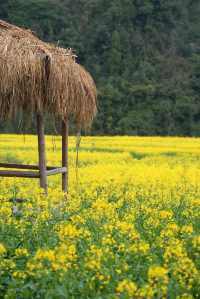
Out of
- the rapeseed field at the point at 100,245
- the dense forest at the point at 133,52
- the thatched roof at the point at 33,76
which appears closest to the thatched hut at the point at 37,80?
the thatched roof at the point at 33,76

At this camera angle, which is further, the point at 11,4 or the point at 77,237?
the point at 11,4

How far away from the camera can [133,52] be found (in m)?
43.0

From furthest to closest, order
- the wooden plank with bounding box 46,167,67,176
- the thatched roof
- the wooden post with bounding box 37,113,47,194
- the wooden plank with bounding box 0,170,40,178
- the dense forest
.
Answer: the dense forest
the wooden plank with bounding box 46,167,67,176
the wooden plank with bounding box 0,170,40,178
the wooden post with bounding box 37,113,47,194
the thatched roof

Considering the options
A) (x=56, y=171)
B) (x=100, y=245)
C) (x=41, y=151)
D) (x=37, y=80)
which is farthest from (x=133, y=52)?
(x=100, y=245)

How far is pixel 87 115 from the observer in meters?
9.91

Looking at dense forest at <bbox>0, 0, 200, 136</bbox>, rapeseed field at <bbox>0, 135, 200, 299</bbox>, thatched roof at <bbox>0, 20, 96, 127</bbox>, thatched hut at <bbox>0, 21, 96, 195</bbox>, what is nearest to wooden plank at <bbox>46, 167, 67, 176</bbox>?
thatched hut at <bbox>0, 21, 96, 195</bbox>

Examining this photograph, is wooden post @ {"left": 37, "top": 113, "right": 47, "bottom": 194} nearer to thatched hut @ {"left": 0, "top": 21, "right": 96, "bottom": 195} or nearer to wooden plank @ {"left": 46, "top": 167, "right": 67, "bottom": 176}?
thatched hut @ {"left": 0, "top": 21, "right": 96, "bottom": 195}

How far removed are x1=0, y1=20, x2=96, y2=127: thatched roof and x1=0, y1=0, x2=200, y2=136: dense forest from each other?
92.3ft

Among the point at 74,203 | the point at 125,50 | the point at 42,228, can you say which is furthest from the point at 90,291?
the point at 125,50

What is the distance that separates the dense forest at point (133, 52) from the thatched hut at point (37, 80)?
2798 centimetres

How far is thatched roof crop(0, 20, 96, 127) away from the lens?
8797 millimetres

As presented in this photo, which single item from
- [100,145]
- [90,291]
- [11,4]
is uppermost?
[11,4]

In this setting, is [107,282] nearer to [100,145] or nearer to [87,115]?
[87,115]

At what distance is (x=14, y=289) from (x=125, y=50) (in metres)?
37.6
